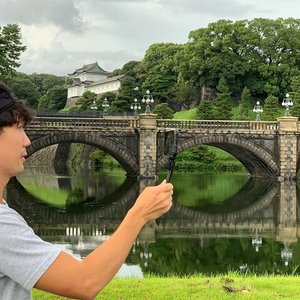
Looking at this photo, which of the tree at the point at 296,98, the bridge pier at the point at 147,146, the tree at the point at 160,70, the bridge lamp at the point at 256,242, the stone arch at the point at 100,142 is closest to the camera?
the bridge lamp at the point at 256,242

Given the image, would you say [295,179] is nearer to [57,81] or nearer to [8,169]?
[8,169]

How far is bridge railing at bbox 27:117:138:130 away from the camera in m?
43.8

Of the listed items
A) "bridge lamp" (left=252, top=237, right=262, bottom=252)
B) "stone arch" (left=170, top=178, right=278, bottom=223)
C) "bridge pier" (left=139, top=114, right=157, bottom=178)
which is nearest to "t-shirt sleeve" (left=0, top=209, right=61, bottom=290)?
"bridge lamp" (left=252, top=237, right=262, bottom=252)

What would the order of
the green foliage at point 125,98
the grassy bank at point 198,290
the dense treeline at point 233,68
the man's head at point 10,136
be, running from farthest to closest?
the dense treeline at point 233,68 < the green foliage at point 125,98 < the grassy bank at point 198,290 < the man's head at point 10,136

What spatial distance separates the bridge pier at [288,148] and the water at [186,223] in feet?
11.9

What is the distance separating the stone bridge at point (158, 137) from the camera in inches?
1746

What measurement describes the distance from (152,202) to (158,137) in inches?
1693

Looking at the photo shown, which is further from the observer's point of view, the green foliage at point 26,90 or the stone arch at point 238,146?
the green foliage at point 26,90

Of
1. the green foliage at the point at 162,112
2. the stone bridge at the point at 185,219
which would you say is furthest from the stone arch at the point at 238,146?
the green foliage at the point at 162,112

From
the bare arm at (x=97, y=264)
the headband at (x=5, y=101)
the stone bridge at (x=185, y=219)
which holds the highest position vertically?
the headband at (x=5, y=101)

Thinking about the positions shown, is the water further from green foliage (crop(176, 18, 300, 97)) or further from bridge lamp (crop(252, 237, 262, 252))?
green foliage (crop(176, 18, 300, 97))

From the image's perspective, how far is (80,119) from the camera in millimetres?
45375

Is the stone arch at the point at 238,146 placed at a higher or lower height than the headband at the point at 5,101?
higher

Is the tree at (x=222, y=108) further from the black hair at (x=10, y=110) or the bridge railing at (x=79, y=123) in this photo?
the black hair at (x=10, y=110)
